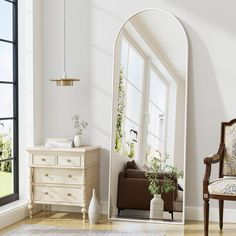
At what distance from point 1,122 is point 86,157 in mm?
887

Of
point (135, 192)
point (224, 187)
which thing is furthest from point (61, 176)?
point (224, 187)

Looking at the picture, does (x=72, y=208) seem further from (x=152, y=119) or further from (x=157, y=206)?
(x=152, y=119)

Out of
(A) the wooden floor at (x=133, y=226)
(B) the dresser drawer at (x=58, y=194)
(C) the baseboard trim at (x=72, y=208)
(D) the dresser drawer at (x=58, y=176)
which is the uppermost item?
(D) the dresser drawer at (x=58, y=176)

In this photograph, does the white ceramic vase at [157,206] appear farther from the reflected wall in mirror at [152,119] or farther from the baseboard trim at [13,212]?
the baseboard trim at [13,212]

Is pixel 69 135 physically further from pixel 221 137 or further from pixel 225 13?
pixel 225 13

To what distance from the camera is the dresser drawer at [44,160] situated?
530cm

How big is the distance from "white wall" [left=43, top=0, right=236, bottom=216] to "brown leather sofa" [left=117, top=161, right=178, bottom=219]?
0.75ft

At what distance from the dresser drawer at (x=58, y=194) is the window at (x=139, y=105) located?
0.59m

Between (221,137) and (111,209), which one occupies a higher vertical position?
(221,137)

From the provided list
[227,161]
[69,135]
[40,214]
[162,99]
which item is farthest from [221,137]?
[40,214]

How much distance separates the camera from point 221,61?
5.24 m

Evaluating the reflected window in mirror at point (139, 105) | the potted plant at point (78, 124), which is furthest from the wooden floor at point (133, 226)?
the potted plant at point (78, 124)

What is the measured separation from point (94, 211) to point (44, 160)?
684 millimetres

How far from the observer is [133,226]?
201 inches
